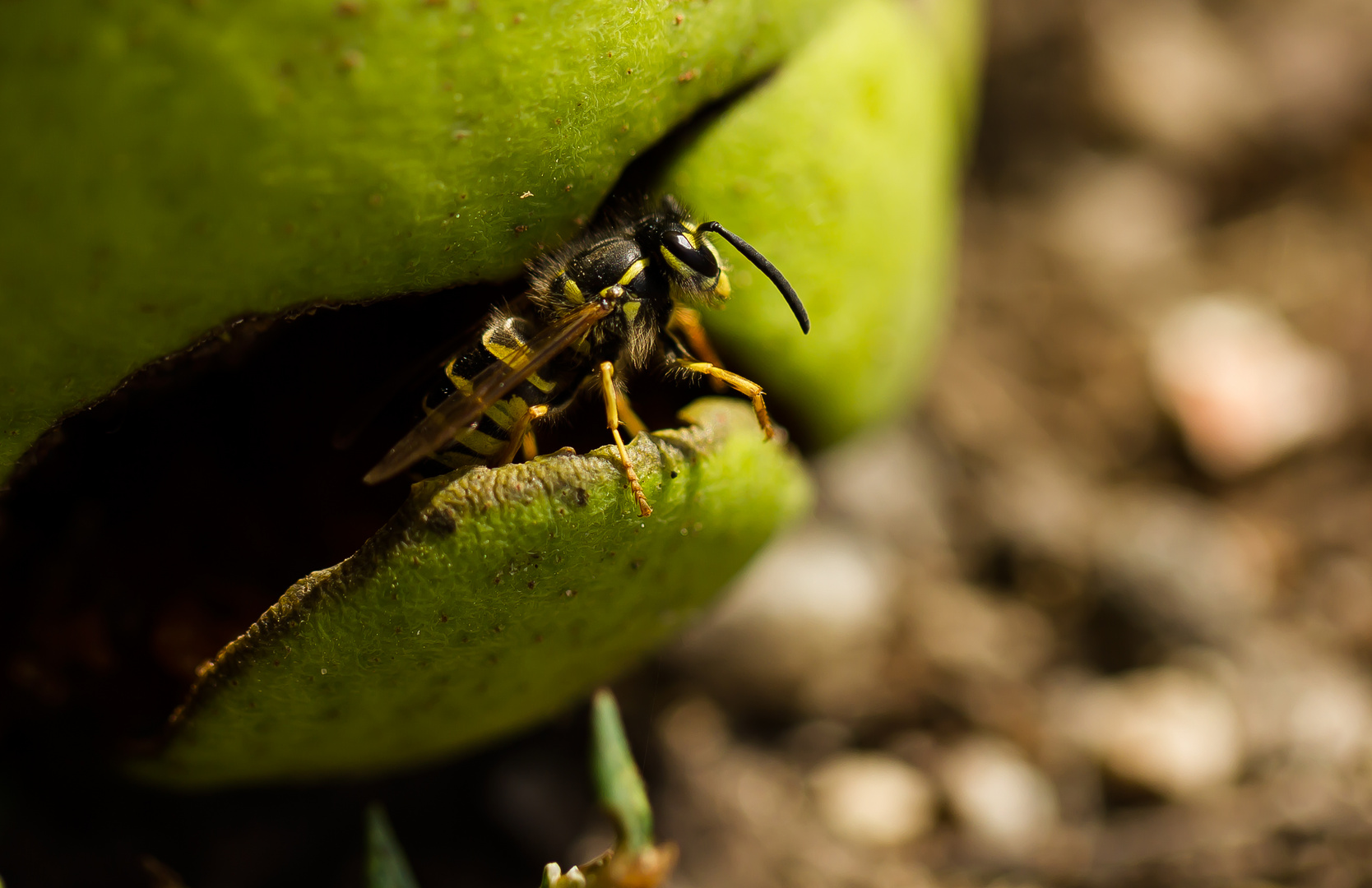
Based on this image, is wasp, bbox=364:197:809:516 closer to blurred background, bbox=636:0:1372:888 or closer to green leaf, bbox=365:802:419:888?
green leaf, bbox=365:802:419:888

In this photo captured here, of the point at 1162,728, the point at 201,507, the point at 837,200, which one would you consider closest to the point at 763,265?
the point at 837,200

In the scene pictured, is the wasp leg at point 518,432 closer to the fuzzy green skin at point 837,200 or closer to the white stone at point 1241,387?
the fuzzy green skin at point 837,200

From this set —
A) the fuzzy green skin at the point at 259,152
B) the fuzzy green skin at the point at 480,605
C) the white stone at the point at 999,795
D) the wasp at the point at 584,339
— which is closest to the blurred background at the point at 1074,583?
the white stone at the point at 999,795

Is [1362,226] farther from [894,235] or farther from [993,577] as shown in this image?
[894,235]

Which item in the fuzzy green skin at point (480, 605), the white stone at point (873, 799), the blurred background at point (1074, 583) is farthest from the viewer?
the white stone at point (873, 799)

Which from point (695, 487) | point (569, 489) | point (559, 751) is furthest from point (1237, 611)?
point (569, 489)

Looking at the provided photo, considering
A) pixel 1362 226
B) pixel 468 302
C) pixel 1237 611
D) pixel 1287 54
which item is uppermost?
pixel 1287 54
